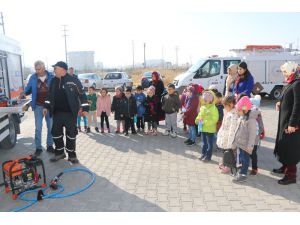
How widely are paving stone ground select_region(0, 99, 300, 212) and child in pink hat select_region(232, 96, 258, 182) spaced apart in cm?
30

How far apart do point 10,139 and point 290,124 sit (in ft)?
19.8

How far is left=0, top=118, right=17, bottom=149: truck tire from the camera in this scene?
6989 millimetres

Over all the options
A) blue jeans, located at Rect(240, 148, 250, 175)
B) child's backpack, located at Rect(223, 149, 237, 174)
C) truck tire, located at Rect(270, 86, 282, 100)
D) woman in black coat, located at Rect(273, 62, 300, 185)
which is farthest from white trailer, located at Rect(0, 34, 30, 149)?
truck tire, located at Rect(270, 86, 282, 100)

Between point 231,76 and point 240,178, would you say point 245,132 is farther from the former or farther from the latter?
point 231,76

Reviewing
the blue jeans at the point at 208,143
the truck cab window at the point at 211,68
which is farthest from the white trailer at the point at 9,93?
the truck cab window at the point at 211,68

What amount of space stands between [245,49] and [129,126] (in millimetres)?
9615

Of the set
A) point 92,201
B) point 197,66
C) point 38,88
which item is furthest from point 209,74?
point 92,201

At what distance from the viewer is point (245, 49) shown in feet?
51.0

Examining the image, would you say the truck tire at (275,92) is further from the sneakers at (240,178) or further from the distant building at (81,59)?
the distant building at (81,59)

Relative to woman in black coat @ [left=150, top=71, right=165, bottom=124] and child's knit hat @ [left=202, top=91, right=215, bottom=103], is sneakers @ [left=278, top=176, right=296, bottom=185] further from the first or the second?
woman in black coat @ [left=150, top=71, right=165, bottom=124]

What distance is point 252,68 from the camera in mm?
15008

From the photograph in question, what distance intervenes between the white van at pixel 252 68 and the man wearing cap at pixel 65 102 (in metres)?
8.59

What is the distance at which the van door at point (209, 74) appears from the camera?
14023mm

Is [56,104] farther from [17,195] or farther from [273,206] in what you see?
[273,206]
